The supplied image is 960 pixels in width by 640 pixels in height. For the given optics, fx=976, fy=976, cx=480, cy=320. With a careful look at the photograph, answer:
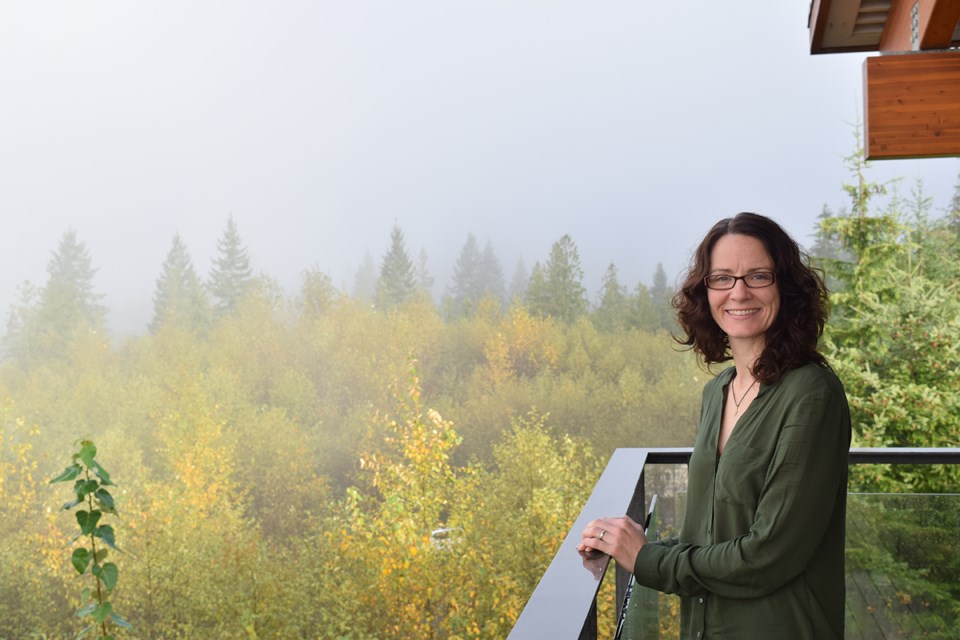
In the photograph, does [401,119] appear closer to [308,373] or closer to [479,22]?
[479,22]

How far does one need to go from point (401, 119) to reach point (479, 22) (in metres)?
2.75

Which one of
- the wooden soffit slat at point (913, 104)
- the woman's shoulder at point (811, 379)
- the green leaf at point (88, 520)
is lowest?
the green leaf at point (88, 520)

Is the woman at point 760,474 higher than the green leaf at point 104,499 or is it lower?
higher

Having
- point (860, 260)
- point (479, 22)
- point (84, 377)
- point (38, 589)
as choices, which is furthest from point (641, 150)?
point (38, 589)

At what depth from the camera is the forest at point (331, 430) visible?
15016 millimetres

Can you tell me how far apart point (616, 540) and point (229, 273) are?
59.9 feet

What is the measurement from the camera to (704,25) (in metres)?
20.2

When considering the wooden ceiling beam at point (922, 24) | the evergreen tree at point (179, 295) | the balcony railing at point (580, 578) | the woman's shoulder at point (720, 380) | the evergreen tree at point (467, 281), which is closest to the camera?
the balcony railing at point (580, 578)

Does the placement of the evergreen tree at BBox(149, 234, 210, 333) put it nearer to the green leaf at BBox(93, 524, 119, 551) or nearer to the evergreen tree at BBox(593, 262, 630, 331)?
the evergreen tree at BBox(593, 262, 630, 331)

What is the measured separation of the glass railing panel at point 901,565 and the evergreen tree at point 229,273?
55.8 ft

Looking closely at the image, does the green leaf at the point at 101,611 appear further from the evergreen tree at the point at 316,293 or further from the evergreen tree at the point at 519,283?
the evergreen tree at the point at 519,283

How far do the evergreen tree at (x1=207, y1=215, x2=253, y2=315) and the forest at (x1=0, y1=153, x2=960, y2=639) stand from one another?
0.14 ft

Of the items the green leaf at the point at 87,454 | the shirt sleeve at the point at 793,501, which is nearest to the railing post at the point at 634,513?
the shirt sleeve at the point at 793,501

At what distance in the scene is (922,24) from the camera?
251 cm
